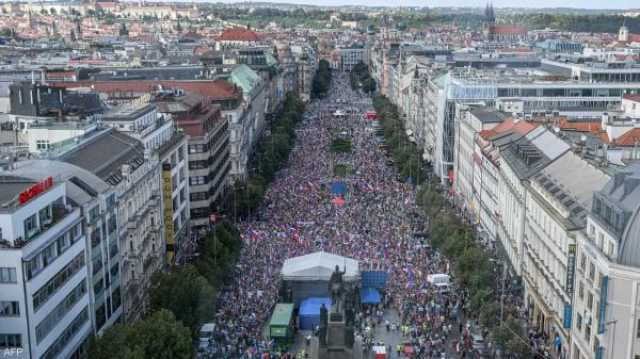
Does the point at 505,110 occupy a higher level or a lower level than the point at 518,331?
higher

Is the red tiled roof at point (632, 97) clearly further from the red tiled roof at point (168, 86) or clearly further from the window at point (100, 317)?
the window at point (100, 317)

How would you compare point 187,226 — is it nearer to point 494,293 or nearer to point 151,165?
point 151,165

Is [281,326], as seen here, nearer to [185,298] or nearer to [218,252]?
[185,298]

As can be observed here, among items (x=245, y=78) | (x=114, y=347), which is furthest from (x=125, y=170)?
(x=245, y=78)

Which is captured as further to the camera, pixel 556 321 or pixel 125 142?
pixel 125 142

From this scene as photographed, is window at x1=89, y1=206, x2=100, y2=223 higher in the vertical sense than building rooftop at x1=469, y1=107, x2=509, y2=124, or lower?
lower

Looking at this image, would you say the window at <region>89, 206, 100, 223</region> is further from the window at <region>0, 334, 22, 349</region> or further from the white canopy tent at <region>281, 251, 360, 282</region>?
the white canopy tent at <region>281, 251, 360, 282</region>

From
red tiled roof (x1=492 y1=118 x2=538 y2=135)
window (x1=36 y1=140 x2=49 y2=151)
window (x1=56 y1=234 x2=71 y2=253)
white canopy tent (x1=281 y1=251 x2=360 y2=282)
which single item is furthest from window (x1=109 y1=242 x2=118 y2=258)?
red tiled roof (x1=492 y1=118 x2=538 y2=135)

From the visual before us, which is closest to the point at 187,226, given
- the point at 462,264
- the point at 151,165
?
the point at 151,165
